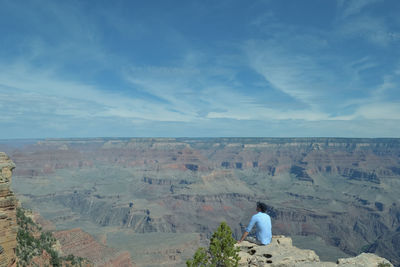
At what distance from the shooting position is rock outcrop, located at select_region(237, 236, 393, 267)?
39.0ft

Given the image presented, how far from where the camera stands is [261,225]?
41.6 ft

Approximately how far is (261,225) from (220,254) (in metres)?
2.31

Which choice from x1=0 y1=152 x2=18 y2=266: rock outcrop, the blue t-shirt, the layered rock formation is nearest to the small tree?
the blue t-shirt

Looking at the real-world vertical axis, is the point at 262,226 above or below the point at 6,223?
above

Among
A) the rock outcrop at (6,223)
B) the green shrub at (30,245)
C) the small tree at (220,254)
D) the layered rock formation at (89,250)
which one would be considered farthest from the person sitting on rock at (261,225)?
the layered rock formation at (89,250)

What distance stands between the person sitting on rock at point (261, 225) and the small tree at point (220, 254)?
0.89 meters

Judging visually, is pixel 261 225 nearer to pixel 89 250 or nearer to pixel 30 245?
pixel 30 245

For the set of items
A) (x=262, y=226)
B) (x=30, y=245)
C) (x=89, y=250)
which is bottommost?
(x=89, y=250)

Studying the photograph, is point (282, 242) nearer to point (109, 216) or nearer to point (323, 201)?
point (109, 216)

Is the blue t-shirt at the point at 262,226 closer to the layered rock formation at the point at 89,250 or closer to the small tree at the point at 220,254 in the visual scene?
the small tree at the point at 220,254

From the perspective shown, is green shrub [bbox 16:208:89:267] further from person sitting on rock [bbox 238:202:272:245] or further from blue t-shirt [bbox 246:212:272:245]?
blue t-shirt [bbox 246:212:272:245]

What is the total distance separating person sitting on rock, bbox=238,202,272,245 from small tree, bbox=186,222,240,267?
34.9 inches

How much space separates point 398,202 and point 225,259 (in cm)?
22770

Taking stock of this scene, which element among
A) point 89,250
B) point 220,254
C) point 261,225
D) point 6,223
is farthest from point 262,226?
point 89,250
